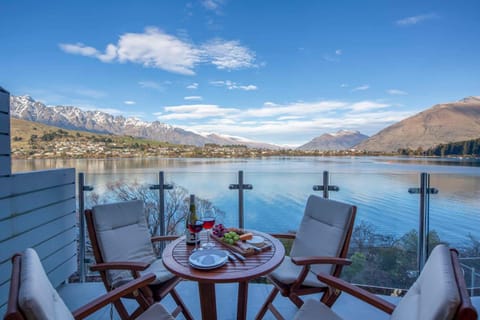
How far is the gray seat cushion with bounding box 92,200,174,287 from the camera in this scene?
220 cm

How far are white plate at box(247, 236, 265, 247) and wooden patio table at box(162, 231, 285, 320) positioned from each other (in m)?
0.07

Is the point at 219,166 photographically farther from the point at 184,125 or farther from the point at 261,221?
the point at 184,125

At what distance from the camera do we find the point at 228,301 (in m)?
2.62

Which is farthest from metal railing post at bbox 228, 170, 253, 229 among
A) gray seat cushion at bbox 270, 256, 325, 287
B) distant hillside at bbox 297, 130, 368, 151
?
distant hillside at bbox 297, 130, 368, 151

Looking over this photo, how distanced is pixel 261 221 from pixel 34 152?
9.87ft

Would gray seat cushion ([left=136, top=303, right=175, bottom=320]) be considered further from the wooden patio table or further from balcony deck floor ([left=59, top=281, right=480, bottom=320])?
balcony deck floor ([left=59, top=281, right=480, bottom=320])

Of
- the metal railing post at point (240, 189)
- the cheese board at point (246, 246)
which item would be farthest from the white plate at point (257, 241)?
the metal railing post at point (240, 189)

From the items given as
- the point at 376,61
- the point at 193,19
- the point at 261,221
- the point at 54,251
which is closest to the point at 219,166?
the point at 261,221

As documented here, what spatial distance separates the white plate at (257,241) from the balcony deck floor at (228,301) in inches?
33.0

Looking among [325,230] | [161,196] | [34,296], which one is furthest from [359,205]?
[34,296]

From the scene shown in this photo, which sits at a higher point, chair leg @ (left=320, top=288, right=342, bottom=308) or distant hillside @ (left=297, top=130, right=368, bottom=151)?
distant hillside @ (left=297, top=130, right=368, bottom=151)

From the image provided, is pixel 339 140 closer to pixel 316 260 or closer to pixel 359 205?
→ pixel 359 205

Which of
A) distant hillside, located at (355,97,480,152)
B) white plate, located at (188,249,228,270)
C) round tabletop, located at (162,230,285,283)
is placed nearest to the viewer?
round tabletop, located at (162,230,285,283)

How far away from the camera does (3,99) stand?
209cm
